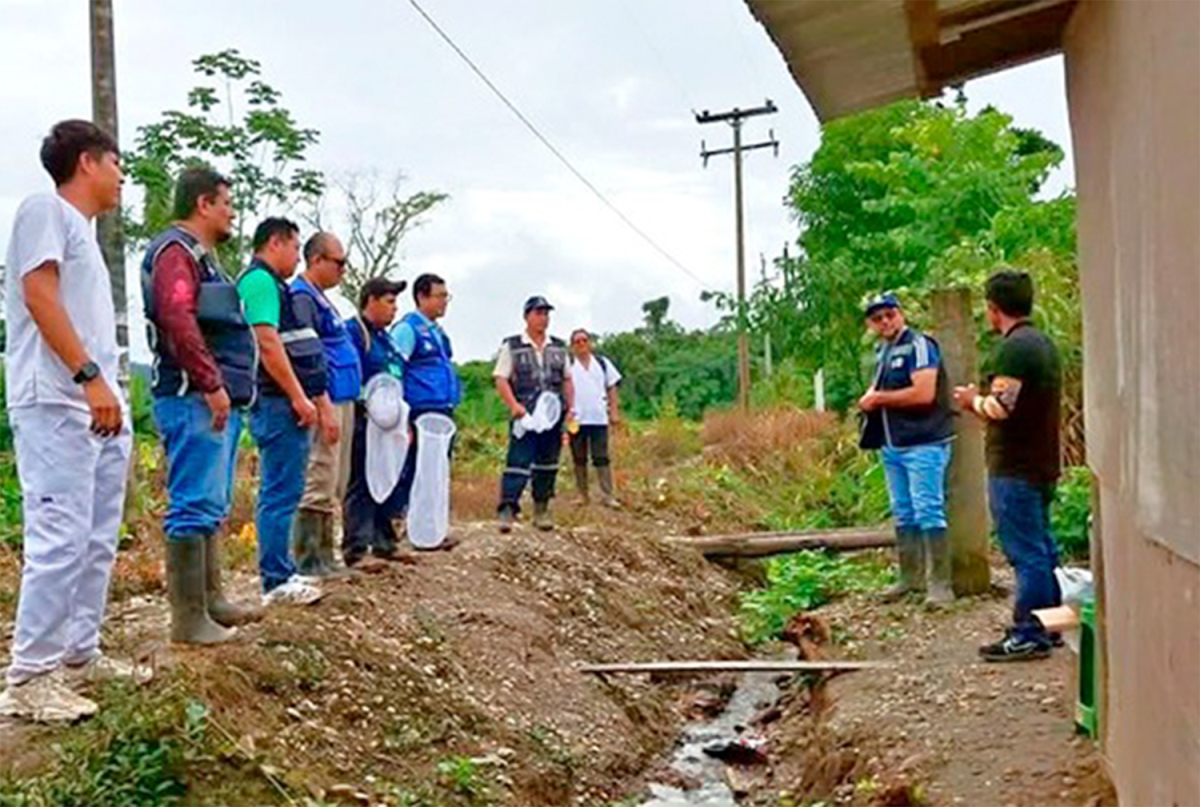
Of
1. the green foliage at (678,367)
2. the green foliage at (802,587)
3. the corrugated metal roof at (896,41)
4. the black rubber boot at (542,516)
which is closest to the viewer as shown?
the corrugated metal roof at (896,41)

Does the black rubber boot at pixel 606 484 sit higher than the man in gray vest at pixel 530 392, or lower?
lower

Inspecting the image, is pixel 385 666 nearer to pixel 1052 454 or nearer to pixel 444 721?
pixel 444 721

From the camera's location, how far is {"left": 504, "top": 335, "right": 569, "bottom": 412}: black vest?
31.6 feet

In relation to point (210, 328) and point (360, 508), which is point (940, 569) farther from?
point (210, 328)

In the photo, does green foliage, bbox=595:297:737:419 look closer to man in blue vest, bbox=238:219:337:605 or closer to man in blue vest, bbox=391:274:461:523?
man in blue vest, bbox=391:274:461:523

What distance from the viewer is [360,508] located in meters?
7.26

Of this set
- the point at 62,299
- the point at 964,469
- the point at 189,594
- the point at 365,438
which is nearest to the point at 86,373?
the point at 62,299

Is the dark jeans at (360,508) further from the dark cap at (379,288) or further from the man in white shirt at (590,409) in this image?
the man in white shirt at (590,409)

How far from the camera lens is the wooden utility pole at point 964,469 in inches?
301

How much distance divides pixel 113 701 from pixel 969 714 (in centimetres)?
335

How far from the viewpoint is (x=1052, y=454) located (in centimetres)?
573

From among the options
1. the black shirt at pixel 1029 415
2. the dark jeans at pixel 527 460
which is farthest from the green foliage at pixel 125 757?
the dark jeans at pixel 527 460

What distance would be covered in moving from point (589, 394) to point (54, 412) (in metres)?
7.64

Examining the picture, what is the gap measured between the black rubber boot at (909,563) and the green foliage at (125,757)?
192 inches
